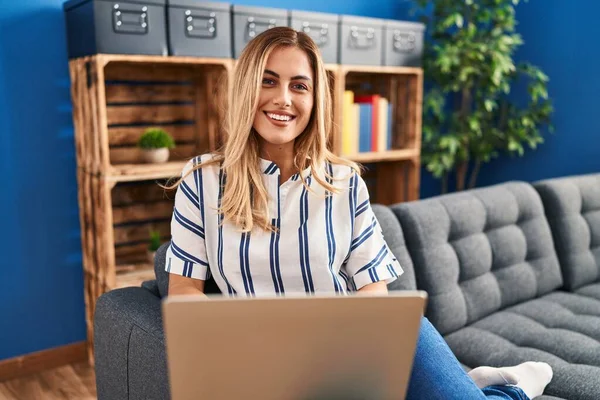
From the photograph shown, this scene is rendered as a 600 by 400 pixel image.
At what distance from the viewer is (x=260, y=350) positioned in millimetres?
759

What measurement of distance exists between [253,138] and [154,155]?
114cm

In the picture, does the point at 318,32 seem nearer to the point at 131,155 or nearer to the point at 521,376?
the point at 131,155

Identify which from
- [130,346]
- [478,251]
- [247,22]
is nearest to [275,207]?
[130,346]

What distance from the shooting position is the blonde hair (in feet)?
4.38

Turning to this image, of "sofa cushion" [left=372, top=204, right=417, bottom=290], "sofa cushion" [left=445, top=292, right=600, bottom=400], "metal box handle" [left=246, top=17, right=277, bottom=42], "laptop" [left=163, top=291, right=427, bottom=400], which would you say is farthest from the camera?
"metal box handle" [left=246, top=17, right=277, bottom=42]

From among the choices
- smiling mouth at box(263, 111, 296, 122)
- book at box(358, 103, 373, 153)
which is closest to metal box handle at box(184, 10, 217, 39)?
book at box(358, 103, 373, 153)

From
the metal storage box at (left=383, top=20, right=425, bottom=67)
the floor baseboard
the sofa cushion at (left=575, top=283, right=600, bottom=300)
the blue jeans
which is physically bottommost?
the floor baseboard

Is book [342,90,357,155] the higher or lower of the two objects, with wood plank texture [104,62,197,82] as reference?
lower

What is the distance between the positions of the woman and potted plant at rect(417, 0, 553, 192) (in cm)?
187

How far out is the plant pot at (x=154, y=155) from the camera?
2463 millimetres

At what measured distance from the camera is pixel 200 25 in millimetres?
2377

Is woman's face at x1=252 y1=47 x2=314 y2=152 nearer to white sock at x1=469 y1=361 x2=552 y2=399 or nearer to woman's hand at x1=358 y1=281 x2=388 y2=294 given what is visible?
woman's hand at x1=358 y1=281 x2=388 y2=294

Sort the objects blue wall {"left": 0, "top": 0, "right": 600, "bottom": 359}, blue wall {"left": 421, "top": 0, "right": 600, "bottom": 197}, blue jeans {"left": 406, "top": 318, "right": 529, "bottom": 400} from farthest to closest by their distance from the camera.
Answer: blue wall {"left": 421, "top": 0, "right": 600, "bottom": 197} → blue wall {"left": 0, "top": 0, "right": 600, "bottom": 359} → blue jeans {"left": 406, "top": 318, "right": 529, "bottom": 400}

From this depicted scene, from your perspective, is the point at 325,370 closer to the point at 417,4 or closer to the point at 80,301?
the point at 80,301
